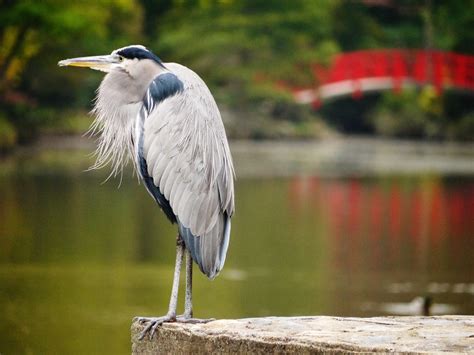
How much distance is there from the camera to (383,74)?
1230 inches

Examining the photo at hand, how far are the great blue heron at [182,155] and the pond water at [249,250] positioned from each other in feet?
8.70

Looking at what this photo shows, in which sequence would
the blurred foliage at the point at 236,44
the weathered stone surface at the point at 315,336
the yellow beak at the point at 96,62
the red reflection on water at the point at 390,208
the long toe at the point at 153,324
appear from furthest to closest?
1. the blurred foliage at the point at 236,44
2. the red reflection on water at the point at 390,208
3. the yellow beak at the point at 96,62
4. the long toe at the point at 153,324
5. the weathered stone surface at the point at 315,336

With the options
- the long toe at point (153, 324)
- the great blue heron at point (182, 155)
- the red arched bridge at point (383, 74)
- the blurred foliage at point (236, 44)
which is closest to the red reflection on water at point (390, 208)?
the blurred foliage at point (236, 44)

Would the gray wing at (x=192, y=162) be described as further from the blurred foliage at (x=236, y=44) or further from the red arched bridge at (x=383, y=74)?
the red arched bridge at (x=383, y=74)

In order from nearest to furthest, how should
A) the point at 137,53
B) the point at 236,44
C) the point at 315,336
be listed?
the point at 315,336, the point at 137,53, the point at 236,44

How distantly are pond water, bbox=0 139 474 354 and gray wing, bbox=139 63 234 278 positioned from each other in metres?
2.67

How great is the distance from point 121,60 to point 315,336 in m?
1.08

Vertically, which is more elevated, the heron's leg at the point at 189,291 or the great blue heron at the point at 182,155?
the great blue heron at the point at 182,155

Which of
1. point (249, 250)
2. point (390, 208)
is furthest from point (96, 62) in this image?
point (390, 208)

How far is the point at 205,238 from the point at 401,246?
29.6 feet

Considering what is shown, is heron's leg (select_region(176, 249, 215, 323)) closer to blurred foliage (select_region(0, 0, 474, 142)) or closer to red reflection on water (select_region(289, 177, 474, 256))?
red reflection on water (select_region(289, 177, 474, 256))

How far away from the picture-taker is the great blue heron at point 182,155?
420 centimetres

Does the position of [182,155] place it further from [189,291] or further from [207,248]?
[189,291]

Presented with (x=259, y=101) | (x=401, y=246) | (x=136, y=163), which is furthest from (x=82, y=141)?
(x=136, y=163)
